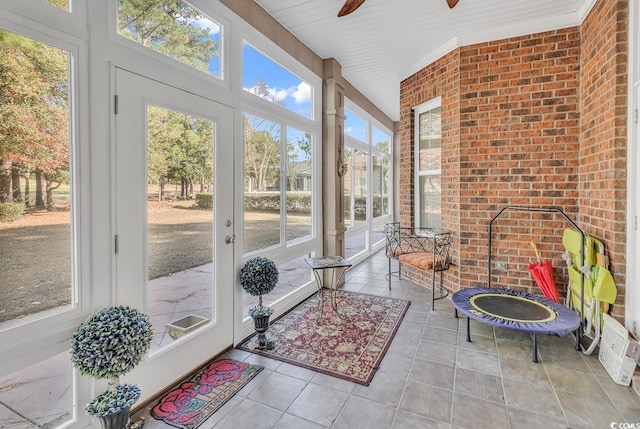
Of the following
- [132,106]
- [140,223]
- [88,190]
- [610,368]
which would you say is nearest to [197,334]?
[140,223]

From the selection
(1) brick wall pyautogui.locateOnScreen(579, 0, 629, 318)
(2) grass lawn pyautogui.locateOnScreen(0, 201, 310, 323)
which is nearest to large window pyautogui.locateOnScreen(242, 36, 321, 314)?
(2) grass lawn pyautogui.locateOnScreen(0, 201, 310, 323)

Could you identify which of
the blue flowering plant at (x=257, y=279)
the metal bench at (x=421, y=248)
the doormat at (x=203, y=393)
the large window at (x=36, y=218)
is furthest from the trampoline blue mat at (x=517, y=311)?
the large window at (x=36, y=218)

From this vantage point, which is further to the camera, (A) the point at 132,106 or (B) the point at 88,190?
(A) the point at 132,106

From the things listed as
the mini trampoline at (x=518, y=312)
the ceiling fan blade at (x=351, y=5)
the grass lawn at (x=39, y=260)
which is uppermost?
the ceiling fan blade at (x=351, y=5)

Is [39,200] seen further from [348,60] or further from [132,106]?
[348,60]

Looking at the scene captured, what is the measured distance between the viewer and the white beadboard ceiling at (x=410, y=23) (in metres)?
3.05

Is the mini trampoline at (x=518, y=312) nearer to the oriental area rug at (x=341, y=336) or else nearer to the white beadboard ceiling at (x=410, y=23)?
the oriental area rug at (x=341, y=336)

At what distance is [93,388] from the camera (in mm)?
1748

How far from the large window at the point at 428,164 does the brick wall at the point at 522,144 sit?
1.27 feet

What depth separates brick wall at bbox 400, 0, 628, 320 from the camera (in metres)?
3.07

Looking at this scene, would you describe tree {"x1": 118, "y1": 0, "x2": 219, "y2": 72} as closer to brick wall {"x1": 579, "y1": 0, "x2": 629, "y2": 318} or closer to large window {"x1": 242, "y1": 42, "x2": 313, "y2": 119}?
large window {"x1": 242, "y1": 42, "x2": 313, "y2": 119}

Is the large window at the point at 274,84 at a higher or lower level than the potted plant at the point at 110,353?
higher

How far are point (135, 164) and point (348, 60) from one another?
334cm

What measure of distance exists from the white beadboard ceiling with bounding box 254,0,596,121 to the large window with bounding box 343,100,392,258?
1402 mm
